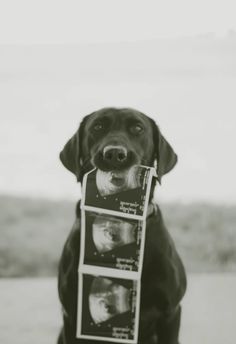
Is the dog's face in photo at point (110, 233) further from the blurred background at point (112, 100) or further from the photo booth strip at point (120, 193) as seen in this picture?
the blurred background at point (112, 100)

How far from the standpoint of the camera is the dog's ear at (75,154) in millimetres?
1618

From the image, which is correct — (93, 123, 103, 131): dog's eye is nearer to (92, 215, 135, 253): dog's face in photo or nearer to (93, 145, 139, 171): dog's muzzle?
(93, 145, 139, 171): dog's muzzle

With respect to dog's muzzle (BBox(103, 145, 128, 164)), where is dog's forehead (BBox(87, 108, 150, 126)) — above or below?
above

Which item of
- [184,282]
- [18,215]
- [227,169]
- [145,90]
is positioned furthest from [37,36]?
[184,282]

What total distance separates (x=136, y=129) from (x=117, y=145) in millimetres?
96

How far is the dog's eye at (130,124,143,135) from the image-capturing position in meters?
1.59

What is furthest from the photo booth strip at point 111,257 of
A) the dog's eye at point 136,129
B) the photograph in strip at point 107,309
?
the dog's eye at point 136,129

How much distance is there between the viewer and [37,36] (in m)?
1.76

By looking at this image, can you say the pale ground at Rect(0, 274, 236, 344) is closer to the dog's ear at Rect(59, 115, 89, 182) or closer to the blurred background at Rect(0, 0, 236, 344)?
the blurred background at Rect(0, 0, 236, 344)

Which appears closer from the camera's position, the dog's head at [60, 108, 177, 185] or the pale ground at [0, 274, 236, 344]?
the dog's head at [60, 108, 177, 185]

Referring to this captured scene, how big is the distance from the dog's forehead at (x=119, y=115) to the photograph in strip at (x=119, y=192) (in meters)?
0.15

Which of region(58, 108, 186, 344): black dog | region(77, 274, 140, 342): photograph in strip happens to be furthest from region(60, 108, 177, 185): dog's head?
region(77, 274, 140, 342): photograph in strip

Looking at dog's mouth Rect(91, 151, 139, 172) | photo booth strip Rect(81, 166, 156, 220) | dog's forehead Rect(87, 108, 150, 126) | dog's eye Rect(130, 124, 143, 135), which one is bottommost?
photo booth strip Rect(81, 166, 156, 220)

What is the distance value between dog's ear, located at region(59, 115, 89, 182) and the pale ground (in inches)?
14.0
